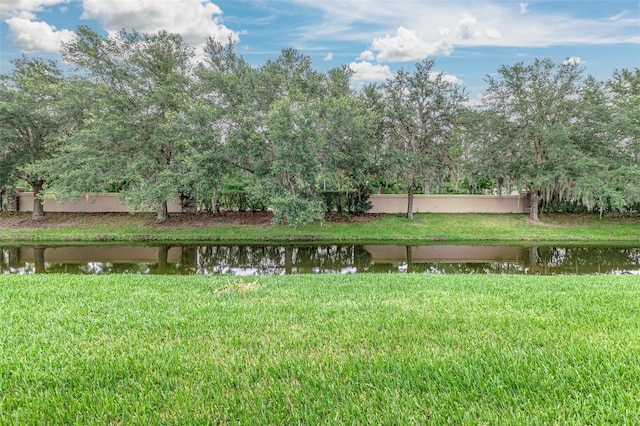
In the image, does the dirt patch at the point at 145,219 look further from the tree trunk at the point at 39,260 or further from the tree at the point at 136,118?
the tree trunk at the point at 39,260

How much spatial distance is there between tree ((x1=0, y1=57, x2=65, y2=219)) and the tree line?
0.22 feet

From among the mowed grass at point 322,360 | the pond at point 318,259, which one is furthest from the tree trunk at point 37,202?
the mowed grass at point 322,360

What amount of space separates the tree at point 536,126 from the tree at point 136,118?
14.4 m

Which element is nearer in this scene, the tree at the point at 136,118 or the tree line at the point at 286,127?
the tree line at the point at 286,127

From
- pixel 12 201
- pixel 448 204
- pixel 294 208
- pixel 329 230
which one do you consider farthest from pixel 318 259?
pixel 12 201

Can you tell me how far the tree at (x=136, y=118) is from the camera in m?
14.5

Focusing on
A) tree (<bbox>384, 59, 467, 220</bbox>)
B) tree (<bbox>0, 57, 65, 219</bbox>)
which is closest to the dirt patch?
tree (<bbox>0, 57, 65, 219</bbox>)

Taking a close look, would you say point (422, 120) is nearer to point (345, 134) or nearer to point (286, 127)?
point (345, 134)

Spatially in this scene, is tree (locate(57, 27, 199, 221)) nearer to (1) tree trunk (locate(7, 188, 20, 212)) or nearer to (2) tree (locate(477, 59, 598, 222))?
(1) tree trunk (locate(7, 188, 20, 212))

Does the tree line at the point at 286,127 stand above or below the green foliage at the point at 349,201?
above

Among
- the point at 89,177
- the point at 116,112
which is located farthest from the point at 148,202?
the point at 116,112

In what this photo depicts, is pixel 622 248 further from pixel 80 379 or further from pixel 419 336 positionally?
pixel 80 379

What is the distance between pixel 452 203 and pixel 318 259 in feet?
41.4

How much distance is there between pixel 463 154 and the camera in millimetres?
19219
